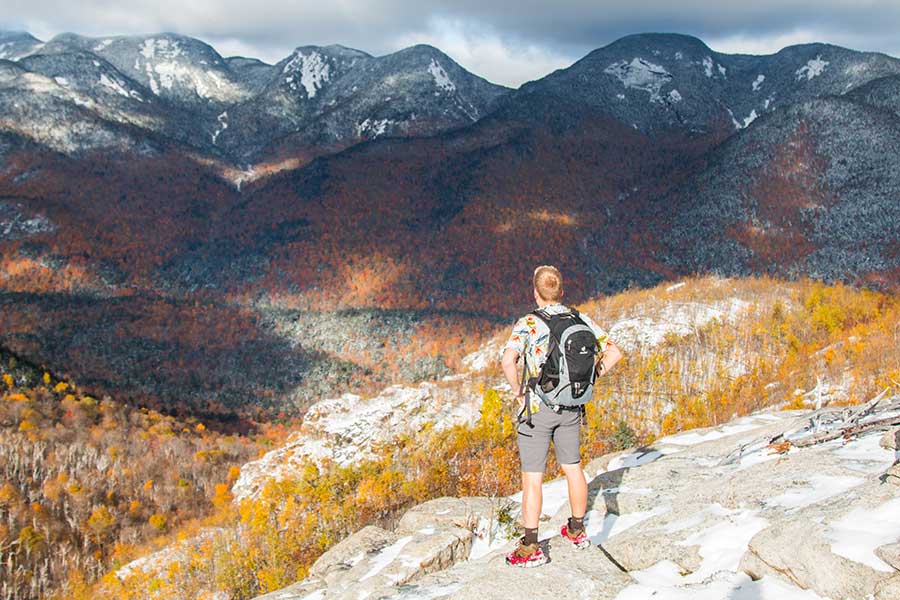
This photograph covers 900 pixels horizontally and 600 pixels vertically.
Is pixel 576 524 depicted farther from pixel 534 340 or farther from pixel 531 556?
pixel 534 340

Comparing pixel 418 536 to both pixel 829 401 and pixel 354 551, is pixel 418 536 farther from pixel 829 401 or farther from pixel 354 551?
pixel 829 401

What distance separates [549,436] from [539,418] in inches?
15.1

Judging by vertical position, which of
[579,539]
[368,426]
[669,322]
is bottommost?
[368,426]

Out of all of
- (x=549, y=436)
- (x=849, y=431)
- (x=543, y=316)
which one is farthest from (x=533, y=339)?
(x=849, y=431)

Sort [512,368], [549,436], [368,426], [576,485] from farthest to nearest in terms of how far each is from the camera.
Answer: [368,426] → [576,485] → [549,436] → [512,368]

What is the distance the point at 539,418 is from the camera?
8391mm

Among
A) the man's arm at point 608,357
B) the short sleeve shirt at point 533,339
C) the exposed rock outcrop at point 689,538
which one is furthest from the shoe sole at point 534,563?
the man's arm at point 608,357

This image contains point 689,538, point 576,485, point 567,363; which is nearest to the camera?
point 567,363

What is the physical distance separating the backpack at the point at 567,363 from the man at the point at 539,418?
0.36 ft

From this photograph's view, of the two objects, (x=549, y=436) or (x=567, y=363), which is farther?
(x=549, y=436)

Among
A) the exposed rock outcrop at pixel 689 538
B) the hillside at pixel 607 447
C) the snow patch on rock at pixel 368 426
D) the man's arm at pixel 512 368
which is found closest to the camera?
the exposed rock outcrop at pixel 689 538

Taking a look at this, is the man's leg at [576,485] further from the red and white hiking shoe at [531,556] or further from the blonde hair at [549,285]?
the blonde hair at [549,285]

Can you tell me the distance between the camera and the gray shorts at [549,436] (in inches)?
331

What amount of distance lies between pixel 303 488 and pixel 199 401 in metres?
121
